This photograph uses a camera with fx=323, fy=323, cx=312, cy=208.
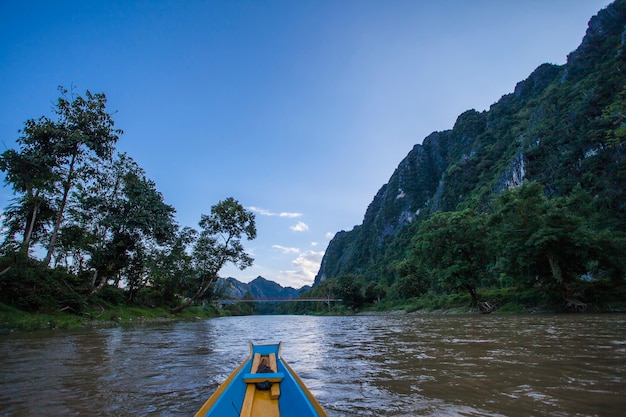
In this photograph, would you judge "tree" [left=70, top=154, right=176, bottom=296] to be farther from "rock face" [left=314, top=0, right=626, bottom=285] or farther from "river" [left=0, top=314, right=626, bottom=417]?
"rock face" [left=314, top=0, right=626, bottom=285]

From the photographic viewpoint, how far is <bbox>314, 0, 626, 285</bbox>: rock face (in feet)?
183

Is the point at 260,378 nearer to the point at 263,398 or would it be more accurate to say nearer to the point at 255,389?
the point at 255,389

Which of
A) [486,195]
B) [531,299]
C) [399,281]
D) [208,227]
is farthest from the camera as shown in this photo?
[486,195]

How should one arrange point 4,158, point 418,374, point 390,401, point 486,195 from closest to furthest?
point 390,401 → point 418,374 → point 4,158 → point 486,195

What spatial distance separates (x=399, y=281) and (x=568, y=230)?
40.3 m

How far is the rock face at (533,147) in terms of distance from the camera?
5588 cm

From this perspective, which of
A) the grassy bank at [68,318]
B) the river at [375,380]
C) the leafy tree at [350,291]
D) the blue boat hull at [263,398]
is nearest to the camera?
the blue boat hull at [263,398]

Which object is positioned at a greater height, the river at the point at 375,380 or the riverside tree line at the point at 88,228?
the riverside tree line at the point at 88,228

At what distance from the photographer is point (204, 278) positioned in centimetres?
3431

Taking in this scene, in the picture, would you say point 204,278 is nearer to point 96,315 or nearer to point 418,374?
point 96,315

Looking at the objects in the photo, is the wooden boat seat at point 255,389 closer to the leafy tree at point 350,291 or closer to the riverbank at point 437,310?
the riverbank at point 437,310

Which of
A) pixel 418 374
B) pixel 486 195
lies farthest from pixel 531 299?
pixel 486 195

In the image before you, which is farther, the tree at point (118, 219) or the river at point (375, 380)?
the tree at point (118, 219)

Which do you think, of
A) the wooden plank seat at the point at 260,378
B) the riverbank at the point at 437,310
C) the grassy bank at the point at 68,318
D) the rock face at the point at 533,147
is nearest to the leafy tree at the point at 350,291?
the riverbank at the point at 437,310
